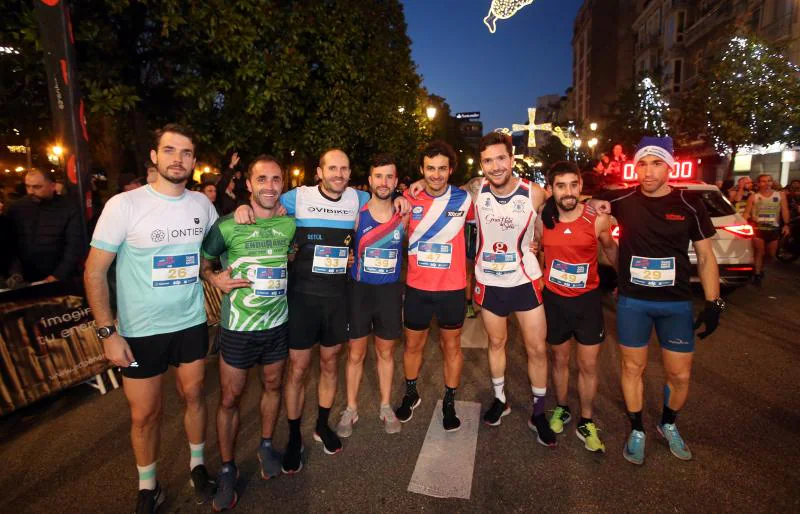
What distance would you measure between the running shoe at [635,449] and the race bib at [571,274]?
1.12m

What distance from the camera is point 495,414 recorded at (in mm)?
3746

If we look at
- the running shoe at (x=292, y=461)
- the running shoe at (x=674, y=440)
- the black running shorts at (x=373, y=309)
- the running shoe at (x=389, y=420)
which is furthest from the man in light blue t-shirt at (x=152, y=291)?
the running shoe at (x=674, y=440)

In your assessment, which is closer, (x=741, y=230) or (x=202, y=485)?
(x=202, y=485)

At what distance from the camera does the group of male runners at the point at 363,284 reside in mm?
2783

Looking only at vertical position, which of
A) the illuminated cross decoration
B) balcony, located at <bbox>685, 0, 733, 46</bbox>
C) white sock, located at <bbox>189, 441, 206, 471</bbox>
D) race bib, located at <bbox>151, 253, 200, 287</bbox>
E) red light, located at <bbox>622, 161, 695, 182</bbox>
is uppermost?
balcony, located at <bbox>685, 0, 733, 46</bbox>

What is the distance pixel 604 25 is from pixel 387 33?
6717cm

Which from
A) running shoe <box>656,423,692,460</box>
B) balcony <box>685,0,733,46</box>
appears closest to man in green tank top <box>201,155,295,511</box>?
running shoe <box>656,423,692,460</box>

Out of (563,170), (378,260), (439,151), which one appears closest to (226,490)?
(378,260)

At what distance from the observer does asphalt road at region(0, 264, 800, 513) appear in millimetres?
2801

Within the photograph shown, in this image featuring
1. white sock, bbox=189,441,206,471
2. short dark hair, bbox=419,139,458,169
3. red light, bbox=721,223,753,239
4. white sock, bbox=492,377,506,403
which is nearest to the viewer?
white sock, bbox=189,441,206,471

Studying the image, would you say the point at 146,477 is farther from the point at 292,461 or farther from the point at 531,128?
the point at 531,128

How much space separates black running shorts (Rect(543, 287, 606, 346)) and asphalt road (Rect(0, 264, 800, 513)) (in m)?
0.77

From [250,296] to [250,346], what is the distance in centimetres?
34

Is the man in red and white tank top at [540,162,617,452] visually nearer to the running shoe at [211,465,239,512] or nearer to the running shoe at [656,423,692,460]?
the running shoe at [656,423,692,460]
